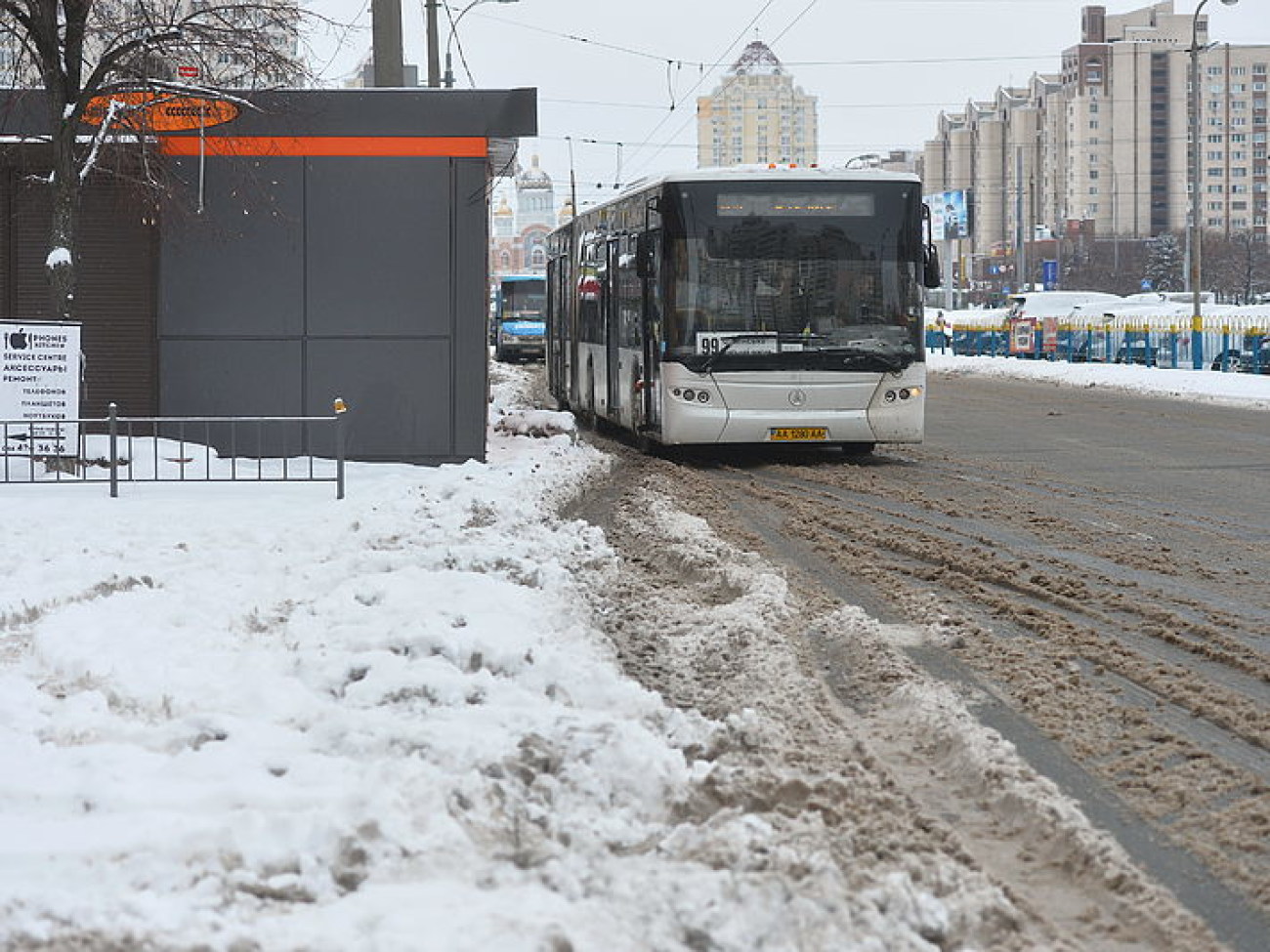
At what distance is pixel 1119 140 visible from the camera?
456ft

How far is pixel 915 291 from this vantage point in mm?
19781

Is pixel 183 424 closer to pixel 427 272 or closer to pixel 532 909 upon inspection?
pixel 427 272

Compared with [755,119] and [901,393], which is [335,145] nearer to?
[901,393]

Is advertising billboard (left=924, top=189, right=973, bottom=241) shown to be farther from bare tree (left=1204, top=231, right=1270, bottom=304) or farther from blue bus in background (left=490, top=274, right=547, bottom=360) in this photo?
blue bus in background (left=490, top=274, right=547, bottom=360)

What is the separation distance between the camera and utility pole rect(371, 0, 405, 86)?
22.1 m

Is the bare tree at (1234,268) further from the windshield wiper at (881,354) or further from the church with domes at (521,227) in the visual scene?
the windshield wiper at (881,354)

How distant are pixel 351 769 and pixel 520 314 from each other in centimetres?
5455

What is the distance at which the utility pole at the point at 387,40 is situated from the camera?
22.1m

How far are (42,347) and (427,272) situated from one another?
4.24m

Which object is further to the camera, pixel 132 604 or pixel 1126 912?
pixel 132 604

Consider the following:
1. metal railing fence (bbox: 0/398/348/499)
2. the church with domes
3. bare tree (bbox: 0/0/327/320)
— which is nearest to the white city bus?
metal railing fence (bbox: 0/398/348/499)

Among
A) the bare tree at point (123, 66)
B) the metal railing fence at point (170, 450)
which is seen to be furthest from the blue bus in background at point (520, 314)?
the bare tree at point (123, 66)

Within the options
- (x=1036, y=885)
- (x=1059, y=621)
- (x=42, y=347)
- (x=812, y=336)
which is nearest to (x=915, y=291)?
(x=812, y=336)

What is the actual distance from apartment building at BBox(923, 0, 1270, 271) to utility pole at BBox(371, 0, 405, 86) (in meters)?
110
